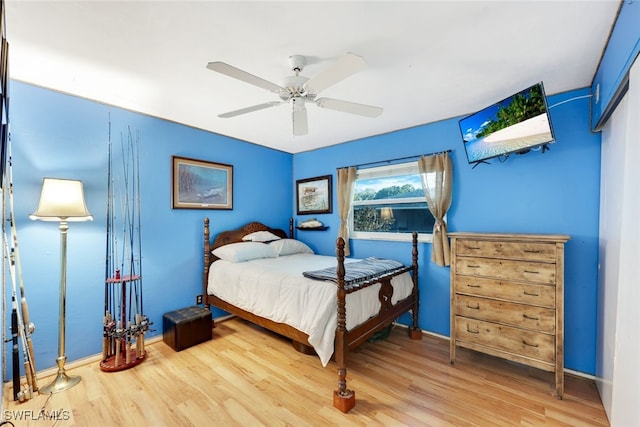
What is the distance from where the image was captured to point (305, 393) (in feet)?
6.84

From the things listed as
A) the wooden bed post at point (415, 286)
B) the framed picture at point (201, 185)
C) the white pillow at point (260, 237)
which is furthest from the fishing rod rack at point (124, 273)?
the wooden bed post at point (415, 286)

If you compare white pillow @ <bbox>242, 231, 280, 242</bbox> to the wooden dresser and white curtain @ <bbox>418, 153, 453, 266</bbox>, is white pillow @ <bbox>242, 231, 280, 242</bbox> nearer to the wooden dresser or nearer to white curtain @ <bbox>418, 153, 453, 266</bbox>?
white curtain @ <bbox>418, 153, 453, 266</bbox>

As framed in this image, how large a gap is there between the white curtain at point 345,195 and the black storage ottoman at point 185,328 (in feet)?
6.20

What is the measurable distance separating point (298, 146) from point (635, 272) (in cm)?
363

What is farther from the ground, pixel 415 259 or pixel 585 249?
pixel 585 249

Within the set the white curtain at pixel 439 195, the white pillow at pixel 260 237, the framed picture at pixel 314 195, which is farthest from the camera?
the framed picture at pixel 314 195

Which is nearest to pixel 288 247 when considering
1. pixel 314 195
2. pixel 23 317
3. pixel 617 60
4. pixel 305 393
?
pixel 314 195

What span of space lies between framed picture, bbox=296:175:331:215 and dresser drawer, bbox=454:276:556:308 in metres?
2.14

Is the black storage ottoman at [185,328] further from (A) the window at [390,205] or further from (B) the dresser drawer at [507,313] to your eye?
(B) the dresser drawer at [507,313]

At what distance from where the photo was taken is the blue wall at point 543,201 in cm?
226

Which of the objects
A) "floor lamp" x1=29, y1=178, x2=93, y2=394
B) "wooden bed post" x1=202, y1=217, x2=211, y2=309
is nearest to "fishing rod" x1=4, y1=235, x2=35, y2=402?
"floor lamp" x1=29, y1=178, x2=93, y2=394

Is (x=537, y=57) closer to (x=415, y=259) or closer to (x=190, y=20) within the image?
(x=415, y=259)

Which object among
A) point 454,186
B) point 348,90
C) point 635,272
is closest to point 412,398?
point 635,272

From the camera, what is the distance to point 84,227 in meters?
2.50
